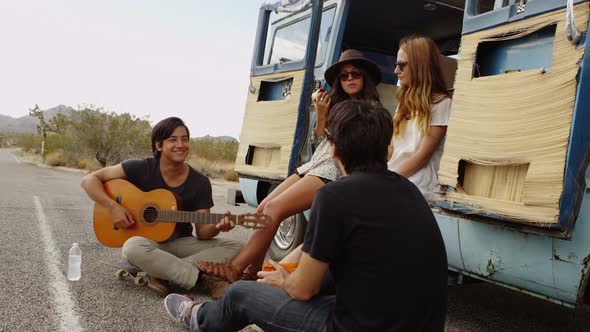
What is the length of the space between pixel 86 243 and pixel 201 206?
1.97m

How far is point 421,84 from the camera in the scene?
3.56 meters

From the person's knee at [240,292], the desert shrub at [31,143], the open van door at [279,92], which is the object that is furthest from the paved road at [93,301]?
the desert shrub at [31,143]

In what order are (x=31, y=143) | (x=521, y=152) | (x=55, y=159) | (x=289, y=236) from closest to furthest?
(x=521, y=152) < (x=289, y=236) < (x=55, y=159) < (x=31, y=143)

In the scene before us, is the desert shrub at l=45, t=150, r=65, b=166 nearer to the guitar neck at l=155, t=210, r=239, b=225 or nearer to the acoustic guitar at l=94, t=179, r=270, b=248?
the acoustic guitar at l=94, t=179, r=270, b=248

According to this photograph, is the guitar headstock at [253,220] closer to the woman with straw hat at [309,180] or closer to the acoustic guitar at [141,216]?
the woman with straw hat at [309,180]

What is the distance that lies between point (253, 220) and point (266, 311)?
1.36m

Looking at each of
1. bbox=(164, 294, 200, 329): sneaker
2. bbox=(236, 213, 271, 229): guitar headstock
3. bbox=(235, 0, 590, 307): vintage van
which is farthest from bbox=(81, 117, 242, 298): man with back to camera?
bbox=(235, 0, 590, 307): vintage van

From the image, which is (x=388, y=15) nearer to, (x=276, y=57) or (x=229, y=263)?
(x=276, y=57)

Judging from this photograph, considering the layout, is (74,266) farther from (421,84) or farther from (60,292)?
(421,84)

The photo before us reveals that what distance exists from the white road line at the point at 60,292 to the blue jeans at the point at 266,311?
0.96m

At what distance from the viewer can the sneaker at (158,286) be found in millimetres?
3711

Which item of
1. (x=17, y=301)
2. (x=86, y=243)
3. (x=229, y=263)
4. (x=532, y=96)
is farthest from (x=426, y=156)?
(x=86, y=243)

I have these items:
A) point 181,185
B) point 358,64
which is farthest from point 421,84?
point 181,185

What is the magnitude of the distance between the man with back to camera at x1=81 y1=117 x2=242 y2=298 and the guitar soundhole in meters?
0.11
